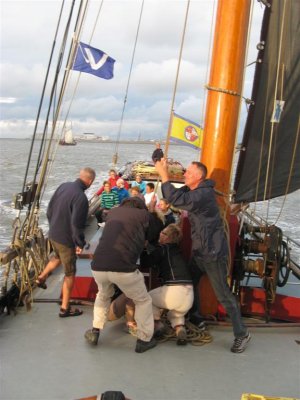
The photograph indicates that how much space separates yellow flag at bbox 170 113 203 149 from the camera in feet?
42.9

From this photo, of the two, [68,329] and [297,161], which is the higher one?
[297,161]

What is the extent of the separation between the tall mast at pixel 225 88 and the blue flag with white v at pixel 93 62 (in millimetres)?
2669

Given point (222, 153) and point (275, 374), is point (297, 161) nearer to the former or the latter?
point (222, 153)

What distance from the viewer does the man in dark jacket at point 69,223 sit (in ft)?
13.4

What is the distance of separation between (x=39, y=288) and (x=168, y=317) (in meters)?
1.89

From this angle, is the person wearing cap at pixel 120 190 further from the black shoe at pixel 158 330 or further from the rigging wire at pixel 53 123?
the black shoe at pixel 158 330

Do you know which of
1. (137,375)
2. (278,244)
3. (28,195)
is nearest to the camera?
(137,375)

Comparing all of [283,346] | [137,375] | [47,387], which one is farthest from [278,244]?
[47,387]

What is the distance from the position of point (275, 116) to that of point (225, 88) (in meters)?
0.84

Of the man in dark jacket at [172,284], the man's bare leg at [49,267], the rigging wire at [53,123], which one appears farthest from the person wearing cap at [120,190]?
the man in dark jacket at [172,284]

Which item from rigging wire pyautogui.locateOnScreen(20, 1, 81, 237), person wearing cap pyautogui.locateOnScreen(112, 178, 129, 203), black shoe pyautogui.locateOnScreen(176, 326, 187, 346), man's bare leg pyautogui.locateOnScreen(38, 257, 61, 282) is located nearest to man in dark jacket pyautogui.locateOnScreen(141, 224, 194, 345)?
black shoe pyautogui.locateOnScreen(176, 326, 187, 346)

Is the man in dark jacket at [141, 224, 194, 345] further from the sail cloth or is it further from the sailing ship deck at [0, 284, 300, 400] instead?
the sail cloth

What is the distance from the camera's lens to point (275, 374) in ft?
10.9

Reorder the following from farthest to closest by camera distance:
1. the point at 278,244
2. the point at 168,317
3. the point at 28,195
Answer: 1. the point at 28,195
2. the point at 278,244
3. the point at 168,317
